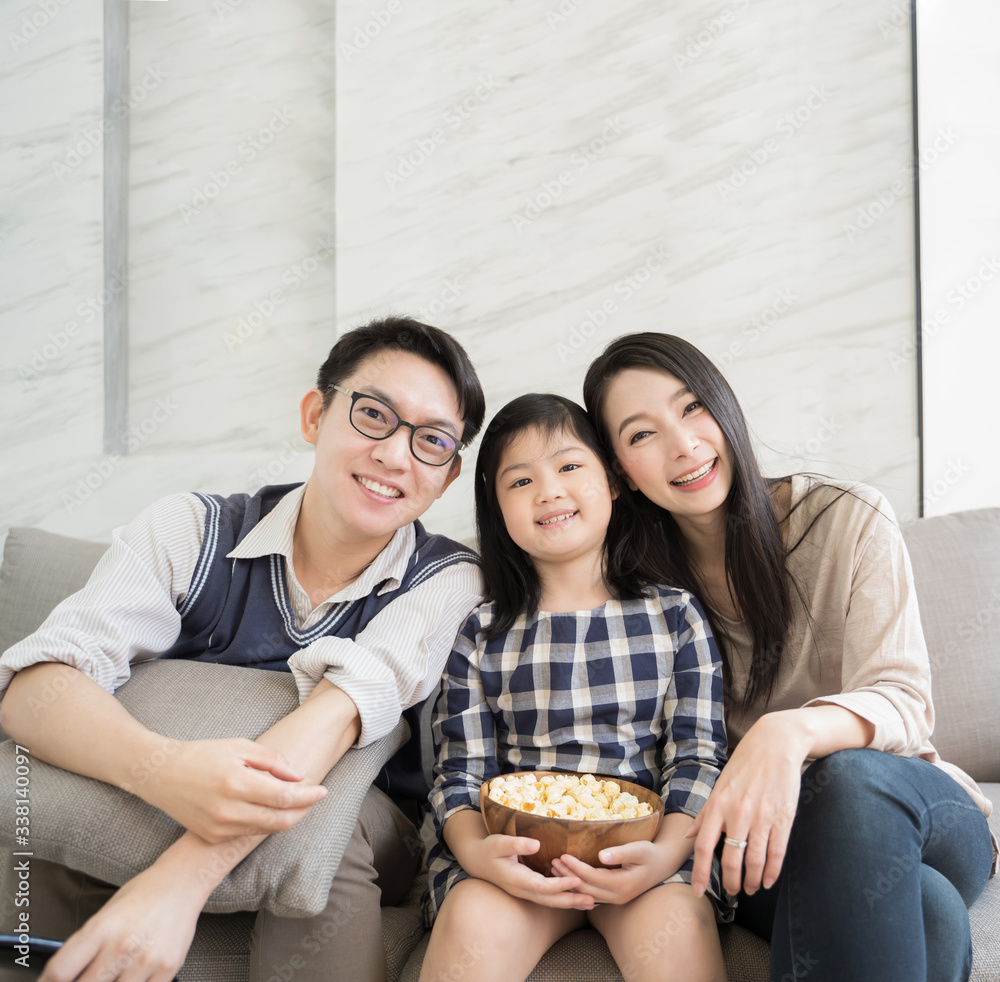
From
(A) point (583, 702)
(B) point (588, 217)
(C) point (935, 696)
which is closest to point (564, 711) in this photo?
(A) point (583, 702)

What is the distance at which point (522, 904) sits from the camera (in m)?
1.12

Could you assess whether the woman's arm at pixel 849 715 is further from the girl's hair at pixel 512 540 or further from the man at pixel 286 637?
the man at pixel 286 637

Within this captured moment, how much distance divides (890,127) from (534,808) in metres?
2.17

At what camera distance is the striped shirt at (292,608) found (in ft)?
3.84

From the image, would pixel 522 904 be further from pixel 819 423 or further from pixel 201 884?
pixel 819 423

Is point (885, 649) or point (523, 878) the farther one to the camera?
point (885, 649)

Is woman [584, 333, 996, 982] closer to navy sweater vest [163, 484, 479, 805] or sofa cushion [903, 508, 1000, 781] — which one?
sofa cushion [903, 508, 1000, 781]

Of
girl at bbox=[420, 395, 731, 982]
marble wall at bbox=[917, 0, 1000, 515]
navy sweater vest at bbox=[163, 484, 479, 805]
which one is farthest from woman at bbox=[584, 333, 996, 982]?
marble wall at bbox=[917, 0, 1000, 515]

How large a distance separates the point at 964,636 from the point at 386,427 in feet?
4.28

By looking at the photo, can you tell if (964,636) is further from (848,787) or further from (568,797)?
(568,797)

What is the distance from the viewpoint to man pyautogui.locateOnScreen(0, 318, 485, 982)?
99cm

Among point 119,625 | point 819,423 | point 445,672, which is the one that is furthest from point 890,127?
point 119,625

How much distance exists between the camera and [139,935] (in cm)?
92

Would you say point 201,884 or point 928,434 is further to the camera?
point 928,434
